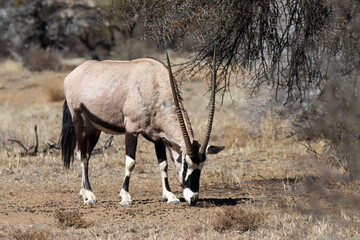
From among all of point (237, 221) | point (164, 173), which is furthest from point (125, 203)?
point (237, 221)

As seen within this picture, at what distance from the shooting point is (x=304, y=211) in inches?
274

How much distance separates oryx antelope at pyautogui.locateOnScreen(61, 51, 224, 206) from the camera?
7.54 meters

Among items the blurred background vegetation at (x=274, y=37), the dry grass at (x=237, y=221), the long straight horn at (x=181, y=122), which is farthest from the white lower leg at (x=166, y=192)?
the dry grass at (x=237, y=221)

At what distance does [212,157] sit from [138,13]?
471 cm

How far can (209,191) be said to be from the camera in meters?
9.17

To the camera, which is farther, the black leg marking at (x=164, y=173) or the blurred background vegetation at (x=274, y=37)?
the black leg marking at (x=164, y=173)

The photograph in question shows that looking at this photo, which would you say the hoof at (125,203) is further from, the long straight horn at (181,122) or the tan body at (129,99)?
the long straight horn at (181,122)

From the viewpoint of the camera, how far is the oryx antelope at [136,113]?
7.54m

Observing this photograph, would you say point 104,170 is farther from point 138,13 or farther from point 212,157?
point 138,13

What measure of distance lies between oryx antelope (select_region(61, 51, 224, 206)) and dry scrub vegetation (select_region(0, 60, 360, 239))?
490 mm

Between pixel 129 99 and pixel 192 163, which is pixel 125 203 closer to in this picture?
pixel 192 163

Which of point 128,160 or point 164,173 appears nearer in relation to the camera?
point 128,160

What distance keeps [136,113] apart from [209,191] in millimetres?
1878

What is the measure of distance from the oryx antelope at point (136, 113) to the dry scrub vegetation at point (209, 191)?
490mm
